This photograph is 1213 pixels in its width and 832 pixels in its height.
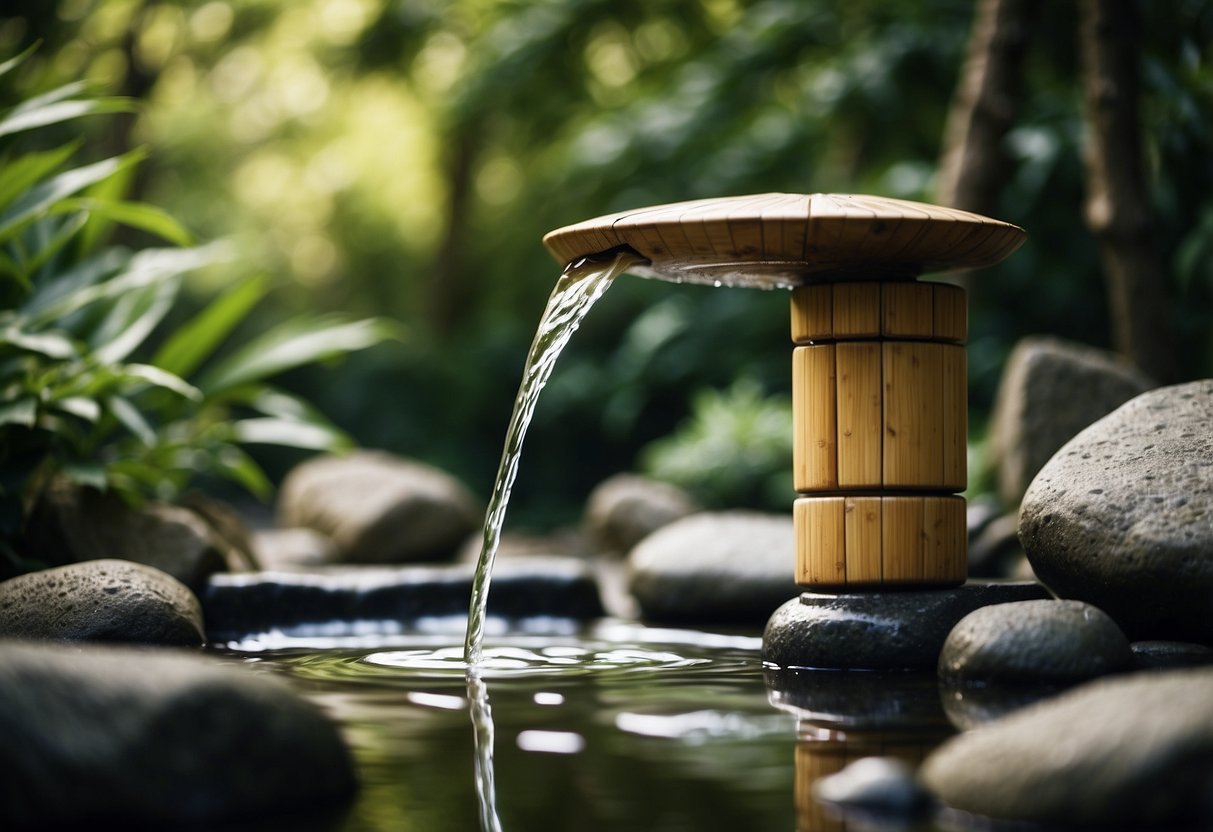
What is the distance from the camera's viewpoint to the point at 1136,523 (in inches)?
156

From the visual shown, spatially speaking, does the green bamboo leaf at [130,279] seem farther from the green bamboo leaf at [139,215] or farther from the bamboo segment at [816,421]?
the bamboo segment at [816,421]

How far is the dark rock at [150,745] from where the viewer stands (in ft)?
7.41

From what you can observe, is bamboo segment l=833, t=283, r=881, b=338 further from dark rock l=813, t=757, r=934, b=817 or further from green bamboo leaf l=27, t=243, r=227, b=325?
green bamboo leaf l=27, t=243, r=227, b=325

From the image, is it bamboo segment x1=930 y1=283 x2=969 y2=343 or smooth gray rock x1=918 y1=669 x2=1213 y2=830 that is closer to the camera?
smooth gray rock x1=918 y1=669 x2=1213 y2=830

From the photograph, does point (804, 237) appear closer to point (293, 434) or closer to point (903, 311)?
point (903, 311)

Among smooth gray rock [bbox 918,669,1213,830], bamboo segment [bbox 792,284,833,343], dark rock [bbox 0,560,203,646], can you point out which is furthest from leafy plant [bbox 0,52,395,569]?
smooth gray rock [bbox 918,669,1213,830]

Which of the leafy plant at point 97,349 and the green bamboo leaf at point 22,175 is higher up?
the green bamboo leaf at point 22,175

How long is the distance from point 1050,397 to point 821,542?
2.87 meters

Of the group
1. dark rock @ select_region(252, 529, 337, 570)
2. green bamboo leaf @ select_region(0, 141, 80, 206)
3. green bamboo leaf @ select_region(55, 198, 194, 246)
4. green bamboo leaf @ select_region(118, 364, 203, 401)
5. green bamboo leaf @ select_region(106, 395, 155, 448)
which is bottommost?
dark rock @ select_region(252, 529, 337, 570)

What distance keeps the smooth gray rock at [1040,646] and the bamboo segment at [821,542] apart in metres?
0.58

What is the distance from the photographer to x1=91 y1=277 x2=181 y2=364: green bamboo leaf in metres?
6.05

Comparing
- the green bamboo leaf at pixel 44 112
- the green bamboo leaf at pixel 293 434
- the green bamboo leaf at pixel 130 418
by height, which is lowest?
the green bamboo leaf at pixel 293 434

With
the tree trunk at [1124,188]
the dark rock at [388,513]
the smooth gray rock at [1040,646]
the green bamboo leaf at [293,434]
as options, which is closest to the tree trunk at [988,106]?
the tree trunk at [1124,188]

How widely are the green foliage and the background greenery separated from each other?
0.9 inches
